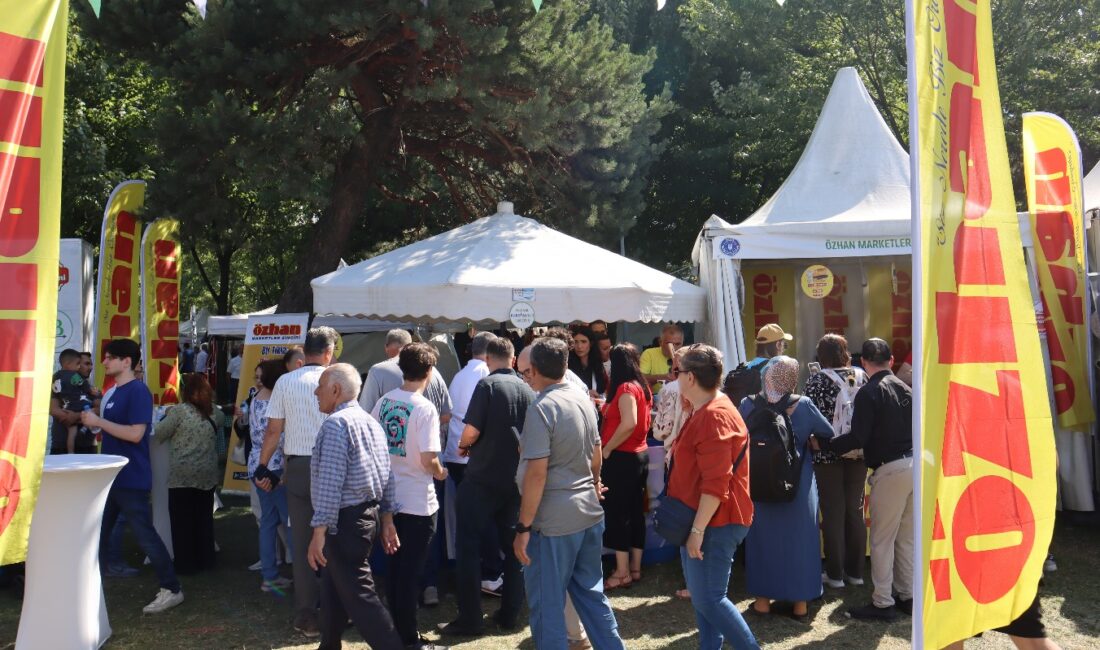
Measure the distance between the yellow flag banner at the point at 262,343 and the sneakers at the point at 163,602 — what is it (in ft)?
10.5

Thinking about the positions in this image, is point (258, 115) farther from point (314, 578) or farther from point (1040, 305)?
point (1040, 305)

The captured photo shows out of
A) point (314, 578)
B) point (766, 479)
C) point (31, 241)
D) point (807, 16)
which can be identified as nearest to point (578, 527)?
point (766, 479)

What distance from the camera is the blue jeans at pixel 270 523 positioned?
6.26m

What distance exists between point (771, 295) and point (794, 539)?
5.76m

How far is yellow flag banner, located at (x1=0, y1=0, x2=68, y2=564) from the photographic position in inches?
115

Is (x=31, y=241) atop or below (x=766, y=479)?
atop

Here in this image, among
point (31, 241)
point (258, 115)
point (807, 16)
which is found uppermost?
point (807, 16)

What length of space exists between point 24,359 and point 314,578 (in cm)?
275

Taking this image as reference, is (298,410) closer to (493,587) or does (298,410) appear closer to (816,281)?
(493,587)

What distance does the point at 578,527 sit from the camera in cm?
→ 409

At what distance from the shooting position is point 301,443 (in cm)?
525

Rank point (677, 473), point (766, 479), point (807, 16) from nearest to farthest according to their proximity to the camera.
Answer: point (677, 473) < point (766, 479) < point (807, 16)

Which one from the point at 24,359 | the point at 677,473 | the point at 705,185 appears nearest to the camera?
the point at 24,359

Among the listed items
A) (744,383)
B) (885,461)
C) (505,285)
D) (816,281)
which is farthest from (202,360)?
(885,461)
